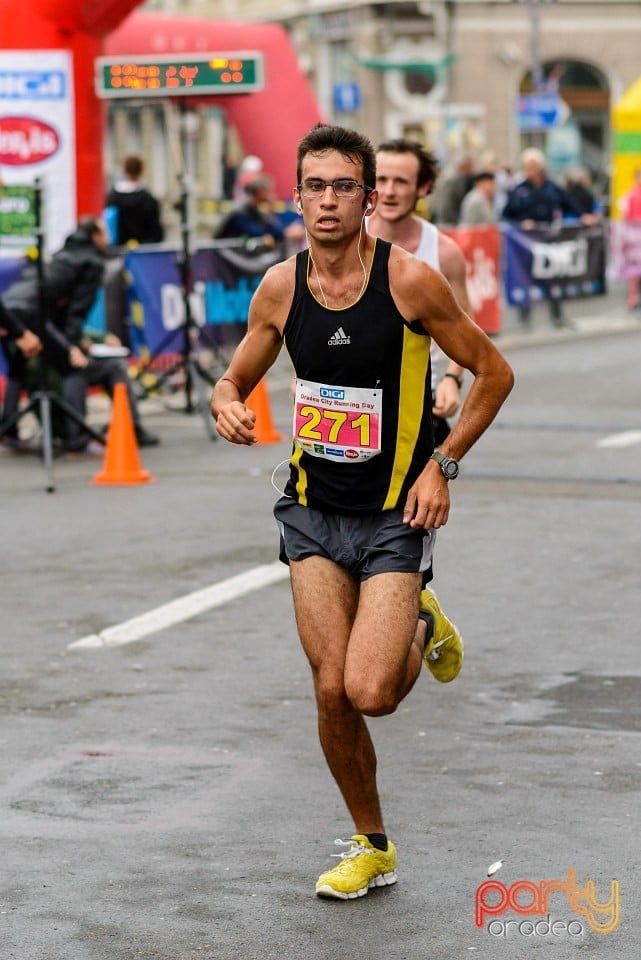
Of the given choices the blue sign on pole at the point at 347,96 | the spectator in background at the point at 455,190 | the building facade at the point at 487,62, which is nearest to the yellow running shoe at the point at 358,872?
the spectator in background at the point at 455,190

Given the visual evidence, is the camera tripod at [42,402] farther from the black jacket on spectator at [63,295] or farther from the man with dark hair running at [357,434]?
the man with dark hair running at [357,434]

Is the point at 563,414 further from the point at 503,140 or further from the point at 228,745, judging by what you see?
the point at 503,140

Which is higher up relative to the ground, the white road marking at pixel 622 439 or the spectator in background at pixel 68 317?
the spectator in background at pixel 68 317

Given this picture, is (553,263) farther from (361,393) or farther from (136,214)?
(361,393)

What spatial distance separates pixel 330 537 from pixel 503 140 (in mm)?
48470

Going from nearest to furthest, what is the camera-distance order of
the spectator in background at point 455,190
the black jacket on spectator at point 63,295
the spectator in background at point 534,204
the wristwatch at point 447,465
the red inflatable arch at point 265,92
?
the wristwatch at point 447,465
the black jacket on spectator at point 63,295
the spectator in background at point 534,204
the spectator in background at point 455,190
the red inflatable arch at point 265,92

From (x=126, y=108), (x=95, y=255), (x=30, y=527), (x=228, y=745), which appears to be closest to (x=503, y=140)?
(x=126, y=108)

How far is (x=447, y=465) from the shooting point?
5410 mm

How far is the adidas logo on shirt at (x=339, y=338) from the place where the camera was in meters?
5.38

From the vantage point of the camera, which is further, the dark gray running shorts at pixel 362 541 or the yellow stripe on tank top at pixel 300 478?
the yellow stripe on tank top at pixel 300 478

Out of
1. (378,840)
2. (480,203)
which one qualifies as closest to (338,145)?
(378,840)

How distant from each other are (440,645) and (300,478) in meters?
0.63

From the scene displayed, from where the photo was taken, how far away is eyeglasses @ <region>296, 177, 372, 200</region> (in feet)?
17.4

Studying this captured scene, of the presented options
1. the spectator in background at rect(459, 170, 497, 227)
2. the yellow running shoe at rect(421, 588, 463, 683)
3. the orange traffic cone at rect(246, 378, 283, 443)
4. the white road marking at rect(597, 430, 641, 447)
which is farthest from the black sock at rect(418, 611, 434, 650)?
the spectator in background at rect(459, 170, 497, 227)
